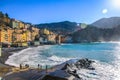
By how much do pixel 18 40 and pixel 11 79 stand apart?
154644mm

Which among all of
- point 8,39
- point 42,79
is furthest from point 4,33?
point 42,79

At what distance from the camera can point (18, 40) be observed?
178250mm

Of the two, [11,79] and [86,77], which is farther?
[86,77]

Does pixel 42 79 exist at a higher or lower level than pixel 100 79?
higher

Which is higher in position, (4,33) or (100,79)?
(4,33)

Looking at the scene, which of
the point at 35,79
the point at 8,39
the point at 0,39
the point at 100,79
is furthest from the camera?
the point at 8,39

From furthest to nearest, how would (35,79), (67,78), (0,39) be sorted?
(0,39) → (35,79) → (67,78)

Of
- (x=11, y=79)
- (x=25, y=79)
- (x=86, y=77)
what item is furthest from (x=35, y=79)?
(x=86, y=77)

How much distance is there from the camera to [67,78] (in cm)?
2247

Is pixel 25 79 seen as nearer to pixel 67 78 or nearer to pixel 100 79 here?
pixel 67 78

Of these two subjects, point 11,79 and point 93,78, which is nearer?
point 11,79

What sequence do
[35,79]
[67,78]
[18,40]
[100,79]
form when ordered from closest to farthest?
1. [67,78]
2. [35,79]
3. [100,79]
4. [18,40]

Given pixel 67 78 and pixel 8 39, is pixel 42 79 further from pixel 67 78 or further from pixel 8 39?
pixel 8 39

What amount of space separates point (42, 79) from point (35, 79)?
6.56ft
